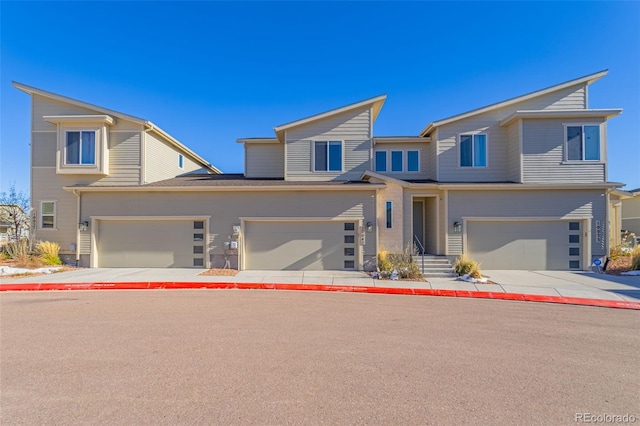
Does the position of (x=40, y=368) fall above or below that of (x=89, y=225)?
below

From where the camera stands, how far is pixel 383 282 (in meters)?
10.8

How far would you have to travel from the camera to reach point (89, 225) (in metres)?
13.5

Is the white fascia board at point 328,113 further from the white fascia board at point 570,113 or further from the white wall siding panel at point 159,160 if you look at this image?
the white fascia board at point 570,113

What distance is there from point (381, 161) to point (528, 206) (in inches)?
257

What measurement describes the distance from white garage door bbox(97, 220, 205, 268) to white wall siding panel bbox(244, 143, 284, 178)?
439cm

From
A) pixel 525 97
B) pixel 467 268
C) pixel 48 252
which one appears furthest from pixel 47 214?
pixel 525 97

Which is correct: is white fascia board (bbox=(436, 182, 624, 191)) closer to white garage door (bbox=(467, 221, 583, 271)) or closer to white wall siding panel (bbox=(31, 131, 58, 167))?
white garage door (bbox=(467, 221, 583, 271))

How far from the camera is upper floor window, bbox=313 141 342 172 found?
14.9 meters

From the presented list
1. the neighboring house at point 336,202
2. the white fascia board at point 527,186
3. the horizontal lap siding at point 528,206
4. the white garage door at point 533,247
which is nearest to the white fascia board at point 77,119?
the neighboring house at point 336,202

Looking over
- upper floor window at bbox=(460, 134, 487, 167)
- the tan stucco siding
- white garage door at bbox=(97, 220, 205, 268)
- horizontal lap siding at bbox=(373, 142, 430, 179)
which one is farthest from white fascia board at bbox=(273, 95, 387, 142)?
white garage door at bbox=(97, 220, 205, 268)

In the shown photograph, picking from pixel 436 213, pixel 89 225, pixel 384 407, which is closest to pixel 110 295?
pixel 89 225

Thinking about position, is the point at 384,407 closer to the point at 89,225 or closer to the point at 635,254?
the point at 89,225

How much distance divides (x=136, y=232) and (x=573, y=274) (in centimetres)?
1735

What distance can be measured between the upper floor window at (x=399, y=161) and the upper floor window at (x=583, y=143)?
6118 millimetres
